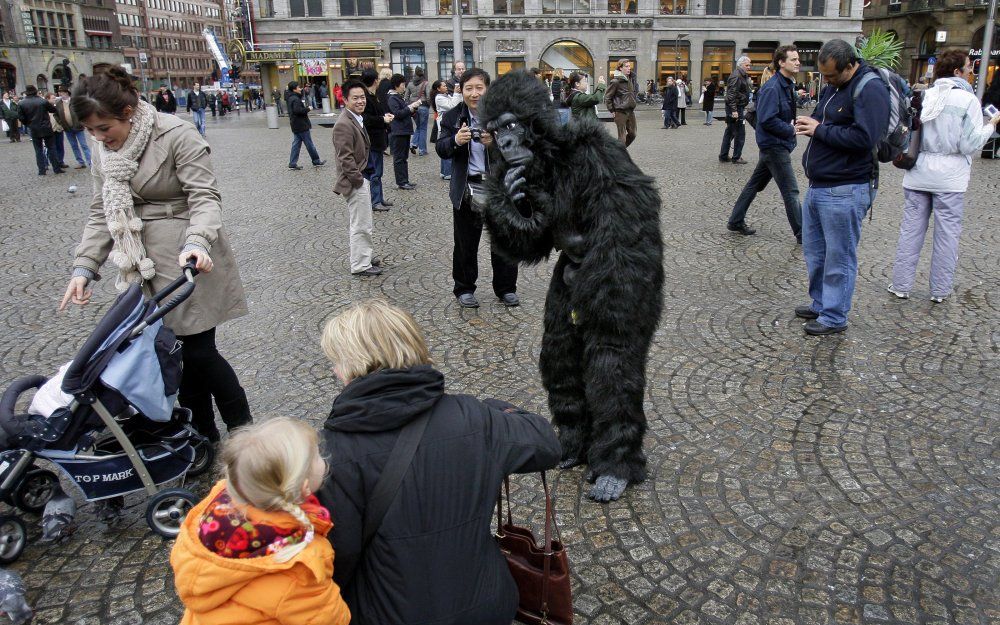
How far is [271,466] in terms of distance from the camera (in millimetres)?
1623

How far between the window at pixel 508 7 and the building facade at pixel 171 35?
220ft

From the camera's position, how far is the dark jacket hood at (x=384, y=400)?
71.5 inches

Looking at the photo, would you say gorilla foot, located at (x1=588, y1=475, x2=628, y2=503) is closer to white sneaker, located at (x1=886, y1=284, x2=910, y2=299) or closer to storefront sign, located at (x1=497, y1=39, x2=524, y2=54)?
white sneaker, located at (x1=886, y1=284, x2=910, y2=299)

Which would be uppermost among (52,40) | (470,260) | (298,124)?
(52,40)

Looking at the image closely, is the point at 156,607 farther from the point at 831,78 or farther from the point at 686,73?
the point at 686,73

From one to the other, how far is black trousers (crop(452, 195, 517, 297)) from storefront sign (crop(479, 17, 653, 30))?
44439mm

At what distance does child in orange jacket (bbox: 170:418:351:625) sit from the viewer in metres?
1.64

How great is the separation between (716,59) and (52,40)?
232ft

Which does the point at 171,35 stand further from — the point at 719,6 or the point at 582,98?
the point at 582,98

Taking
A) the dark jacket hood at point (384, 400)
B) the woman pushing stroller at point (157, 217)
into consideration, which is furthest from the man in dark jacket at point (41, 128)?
the dark jacket hood at point (384, 400)

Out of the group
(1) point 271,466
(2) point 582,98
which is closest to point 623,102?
(2) point 582,98

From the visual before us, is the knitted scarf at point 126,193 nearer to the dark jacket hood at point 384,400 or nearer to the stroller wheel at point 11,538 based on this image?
the stroller wheel at point 11,538

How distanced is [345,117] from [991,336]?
6.32 meters

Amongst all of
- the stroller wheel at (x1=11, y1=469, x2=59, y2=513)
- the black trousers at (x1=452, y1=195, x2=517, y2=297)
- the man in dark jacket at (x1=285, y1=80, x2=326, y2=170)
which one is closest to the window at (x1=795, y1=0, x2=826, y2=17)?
the man in dark jacket at (x1=285, y1=80, x2=326, y2=170)
